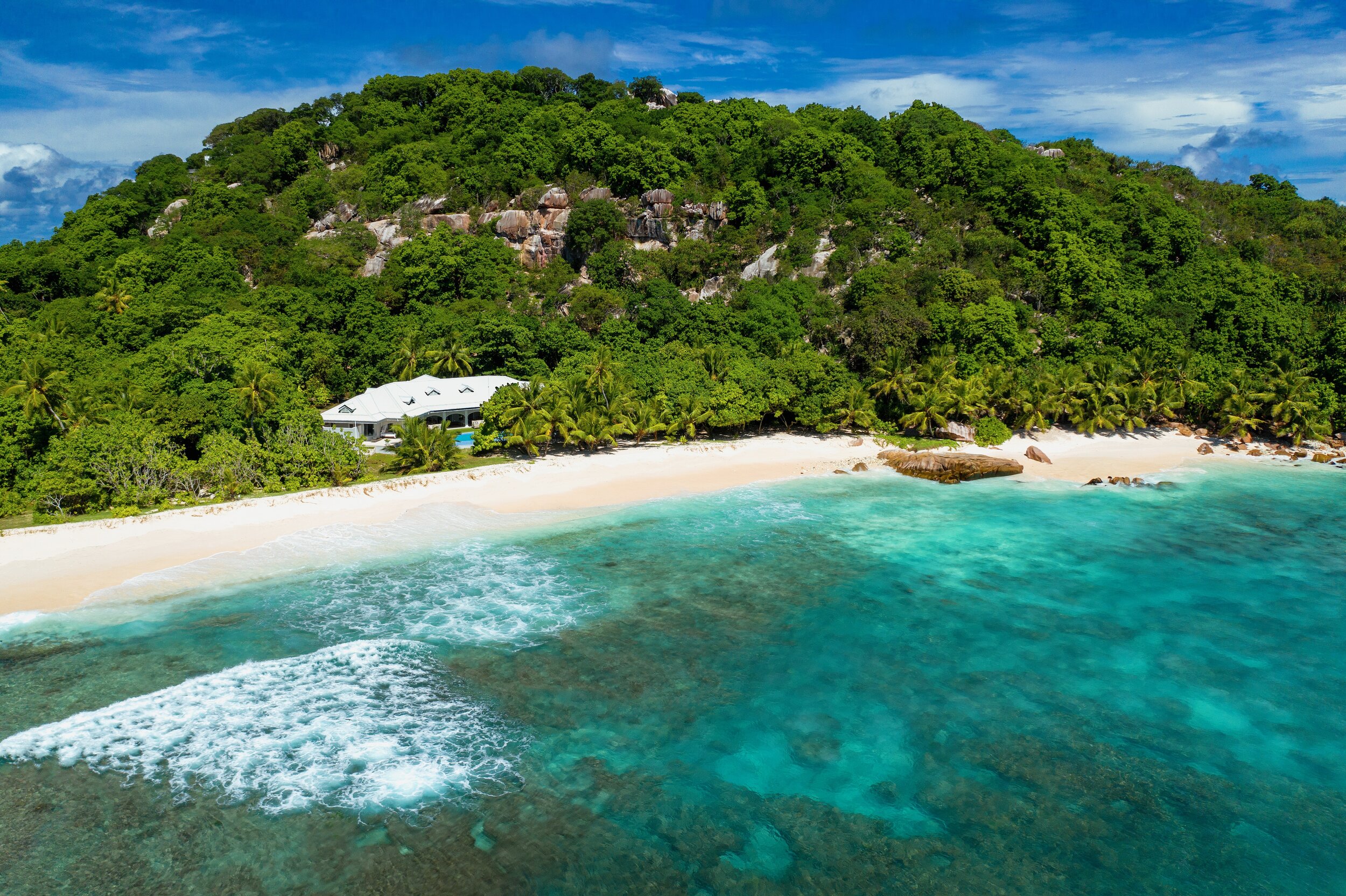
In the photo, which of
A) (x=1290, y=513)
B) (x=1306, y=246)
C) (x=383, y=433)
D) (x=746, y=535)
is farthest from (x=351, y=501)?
(x=1306, y=246)

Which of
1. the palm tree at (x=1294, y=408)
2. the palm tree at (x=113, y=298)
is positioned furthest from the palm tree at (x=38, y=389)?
the palm tree at (x=1294, y=408)

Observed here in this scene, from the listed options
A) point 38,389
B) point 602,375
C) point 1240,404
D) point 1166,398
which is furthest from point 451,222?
point 1240,404

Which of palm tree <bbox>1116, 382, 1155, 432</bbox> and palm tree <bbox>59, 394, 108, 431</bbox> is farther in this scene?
palm tree <bbox>1116, 382, 1155, 432</bbox>

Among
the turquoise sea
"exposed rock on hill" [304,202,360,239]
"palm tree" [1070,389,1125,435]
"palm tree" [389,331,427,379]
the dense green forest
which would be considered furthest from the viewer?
"exposed rock on hill" [304,202,360,239]

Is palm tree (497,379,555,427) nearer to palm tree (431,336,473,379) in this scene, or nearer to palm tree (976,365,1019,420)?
palm tree (431,336,473,379)

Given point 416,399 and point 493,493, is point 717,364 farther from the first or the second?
point 416,399

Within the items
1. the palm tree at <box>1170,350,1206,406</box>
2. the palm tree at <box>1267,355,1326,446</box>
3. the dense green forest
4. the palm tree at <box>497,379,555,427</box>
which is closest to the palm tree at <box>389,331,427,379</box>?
the dense green forest
